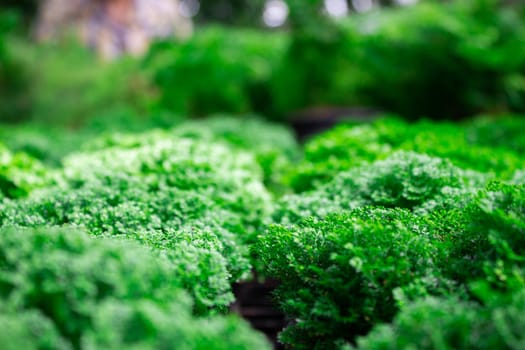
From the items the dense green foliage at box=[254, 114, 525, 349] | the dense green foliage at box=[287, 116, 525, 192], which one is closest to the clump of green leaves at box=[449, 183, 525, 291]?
the dense green foliage at box=[254, 114, 525, 349]

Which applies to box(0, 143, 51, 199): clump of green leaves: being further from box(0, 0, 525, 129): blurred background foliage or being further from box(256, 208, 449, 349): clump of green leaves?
box(0, 0, 525, 129): blurred background foliage

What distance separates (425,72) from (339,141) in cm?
528

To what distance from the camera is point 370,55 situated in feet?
27.2

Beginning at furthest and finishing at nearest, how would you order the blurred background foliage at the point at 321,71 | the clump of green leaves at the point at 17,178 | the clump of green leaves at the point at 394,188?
the blurred background foliage at the point at 321,71
the clump of green leaves at the point at 17,178
the clump of green leaves at the point at 394,188

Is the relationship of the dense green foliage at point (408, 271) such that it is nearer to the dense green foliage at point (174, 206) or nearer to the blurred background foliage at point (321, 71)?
the dense green foliage at point (174, 206)

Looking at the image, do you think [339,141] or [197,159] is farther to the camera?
[339,141]

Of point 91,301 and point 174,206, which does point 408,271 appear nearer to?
point 91,301

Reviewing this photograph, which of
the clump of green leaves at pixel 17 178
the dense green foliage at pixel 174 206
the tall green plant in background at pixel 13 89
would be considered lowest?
the dense green foliage at pixel 174 206

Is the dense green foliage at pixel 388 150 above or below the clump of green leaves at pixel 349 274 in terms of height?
above

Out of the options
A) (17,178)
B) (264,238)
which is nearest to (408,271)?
(264,238)

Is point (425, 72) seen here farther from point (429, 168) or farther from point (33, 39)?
point (33, 39)

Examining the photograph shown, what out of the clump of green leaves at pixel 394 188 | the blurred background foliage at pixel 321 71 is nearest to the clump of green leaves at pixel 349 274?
the clump of green leaves at pixel 394 188

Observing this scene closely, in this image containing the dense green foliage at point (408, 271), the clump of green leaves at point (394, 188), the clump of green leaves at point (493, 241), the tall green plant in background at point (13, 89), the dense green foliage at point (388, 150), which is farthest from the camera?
the tall green plant in background at point (13, 89)

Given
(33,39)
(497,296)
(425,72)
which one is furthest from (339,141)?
(33,39)
